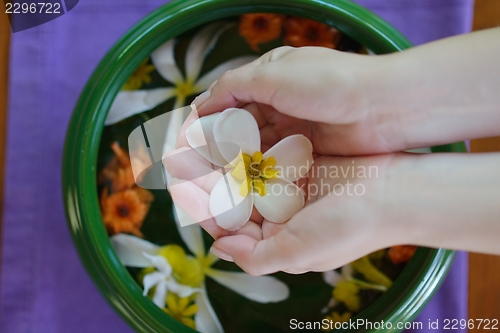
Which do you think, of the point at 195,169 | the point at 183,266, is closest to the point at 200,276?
the point at 183,266

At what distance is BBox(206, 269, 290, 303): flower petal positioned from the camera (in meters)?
0.45

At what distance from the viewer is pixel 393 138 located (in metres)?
0.36

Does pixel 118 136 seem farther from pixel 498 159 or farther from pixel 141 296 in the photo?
pixel 498 159

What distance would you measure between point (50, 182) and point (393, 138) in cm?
37

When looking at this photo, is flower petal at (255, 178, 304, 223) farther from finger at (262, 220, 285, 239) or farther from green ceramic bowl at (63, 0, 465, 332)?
green ceramic bowl at (63, 0, 465, 332)

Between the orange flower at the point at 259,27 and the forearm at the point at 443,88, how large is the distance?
0.14 meters

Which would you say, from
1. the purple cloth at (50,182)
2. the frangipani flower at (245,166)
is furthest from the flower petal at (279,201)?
the purple cloth at (50,182)

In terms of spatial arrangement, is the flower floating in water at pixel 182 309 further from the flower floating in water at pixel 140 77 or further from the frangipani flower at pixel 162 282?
the flower floating in water at pixel 140 77

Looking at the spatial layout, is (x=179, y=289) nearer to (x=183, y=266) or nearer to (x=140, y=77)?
(x=183, y=266)

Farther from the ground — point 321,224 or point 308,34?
point 308,34

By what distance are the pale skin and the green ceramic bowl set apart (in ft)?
0.23

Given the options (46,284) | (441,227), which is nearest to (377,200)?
(441,227)

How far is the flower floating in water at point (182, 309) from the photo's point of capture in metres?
0.43

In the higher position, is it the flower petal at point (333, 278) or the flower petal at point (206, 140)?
the flower petal at point (206, 140)
